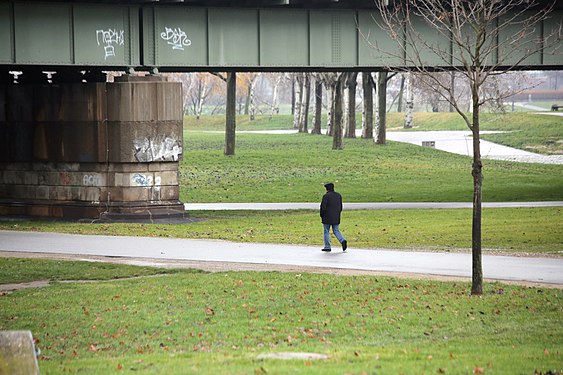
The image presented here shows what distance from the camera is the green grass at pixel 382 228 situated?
2589cm

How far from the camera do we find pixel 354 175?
49.0 metres

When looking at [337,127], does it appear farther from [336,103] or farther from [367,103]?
[367,103]

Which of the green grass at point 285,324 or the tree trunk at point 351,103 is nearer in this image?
the green grass at point 285,324

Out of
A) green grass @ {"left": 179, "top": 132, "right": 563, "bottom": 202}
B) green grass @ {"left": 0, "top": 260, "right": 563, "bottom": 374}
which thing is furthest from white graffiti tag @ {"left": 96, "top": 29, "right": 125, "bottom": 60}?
green grass @ {"left": 0, "top": 260, "right": 563, "bottom": 374}

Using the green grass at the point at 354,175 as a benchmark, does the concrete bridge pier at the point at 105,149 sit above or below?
above

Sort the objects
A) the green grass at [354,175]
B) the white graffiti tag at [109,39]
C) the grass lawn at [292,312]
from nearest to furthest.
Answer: the grass lawn at [292,312], the white graffiti tag at [109,39], the green grass at [354,175]

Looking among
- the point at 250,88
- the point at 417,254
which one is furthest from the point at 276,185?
the point at 250,88

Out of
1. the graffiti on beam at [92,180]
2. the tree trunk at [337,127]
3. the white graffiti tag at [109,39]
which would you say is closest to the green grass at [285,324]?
the graffiti on beam at [92,180]

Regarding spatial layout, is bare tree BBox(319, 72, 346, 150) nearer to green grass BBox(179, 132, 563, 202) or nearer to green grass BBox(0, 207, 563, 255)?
green grass BBox(179, 132, 563, 202)

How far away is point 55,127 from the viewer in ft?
110

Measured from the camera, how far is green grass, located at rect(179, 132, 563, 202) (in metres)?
41.9

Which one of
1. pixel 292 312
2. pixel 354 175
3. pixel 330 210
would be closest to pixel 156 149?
pixel 330 210

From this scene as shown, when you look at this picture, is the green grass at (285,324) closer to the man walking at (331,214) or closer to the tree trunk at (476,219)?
the tree trunk at (476,219)

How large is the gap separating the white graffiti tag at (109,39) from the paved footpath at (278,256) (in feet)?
21.4
